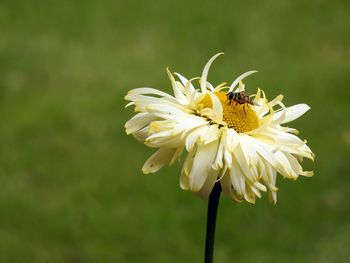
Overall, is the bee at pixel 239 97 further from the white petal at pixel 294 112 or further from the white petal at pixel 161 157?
the white petal at pixel 161 157

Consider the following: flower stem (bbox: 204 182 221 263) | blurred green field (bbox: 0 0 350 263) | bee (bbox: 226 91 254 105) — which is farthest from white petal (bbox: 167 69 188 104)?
blurred green field (bbox: 0 0 350 263)

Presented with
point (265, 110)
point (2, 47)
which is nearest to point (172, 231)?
point (265, 110)

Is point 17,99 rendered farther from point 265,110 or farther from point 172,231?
point 265,110

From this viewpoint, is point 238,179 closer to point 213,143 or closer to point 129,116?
point 213,143

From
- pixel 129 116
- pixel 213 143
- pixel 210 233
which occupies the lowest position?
pixel 129 116

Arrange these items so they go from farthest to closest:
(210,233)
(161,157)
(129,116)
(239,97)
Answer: (129,116), (239,97), (161,157), (210,233)

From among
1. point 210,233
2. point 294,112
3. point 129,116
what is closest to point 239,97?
point 294,112

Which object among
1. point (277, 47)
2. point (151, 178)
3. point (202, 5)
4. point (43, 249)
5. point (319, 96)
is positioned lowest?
point (43, 249)
